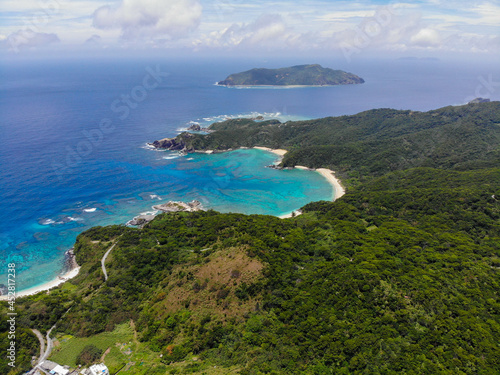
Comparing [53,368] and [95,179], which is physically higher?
[53,368]

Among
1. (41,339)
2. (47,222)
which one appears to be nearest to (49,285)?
(41,339)

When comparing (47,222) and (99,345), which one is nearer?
(99,345)

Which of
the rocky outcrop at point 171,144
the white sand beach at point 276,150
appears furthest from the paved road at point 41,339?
the white sand beach at point 276,150

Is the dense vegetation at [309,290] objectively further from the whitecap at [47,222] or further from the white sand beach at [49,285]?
the whitecap at [47,222]

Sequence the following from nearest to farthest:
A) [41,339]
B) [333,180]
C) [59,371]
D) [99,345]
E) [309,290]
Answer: [59,371] → [99,345] → [41,339] → [309,290] → [333,180]

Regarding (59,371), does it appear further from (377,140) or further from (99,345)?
(377,140)

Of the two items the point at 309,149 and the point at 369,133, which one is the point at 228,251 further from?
the point at 369,133
